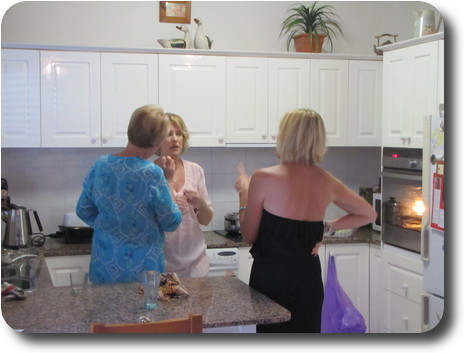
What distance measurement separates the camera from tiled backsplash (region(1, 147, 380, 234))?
2.00m

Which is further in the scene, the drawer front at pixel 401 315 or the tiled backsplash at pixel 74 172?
the drawer front at pixel 401 315

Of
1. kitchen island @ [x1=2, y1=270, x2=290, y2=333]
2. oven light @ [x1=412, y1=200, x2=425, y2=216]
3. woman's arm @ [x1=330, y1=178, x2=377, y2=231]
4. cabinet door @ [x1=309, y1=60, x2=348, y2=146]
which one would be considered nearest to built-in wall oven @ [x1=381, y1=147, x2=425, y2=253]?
oven light @ [x1=412, y1=200, x2=425, y2=216]

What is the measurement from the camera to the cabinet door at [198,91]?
7.22 feet

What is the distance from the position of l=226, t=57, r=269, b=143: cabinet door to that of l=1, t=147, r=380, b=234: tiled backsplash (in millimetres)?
158

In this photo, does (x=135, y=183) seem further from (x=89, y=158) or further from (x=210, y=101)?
(x=210, y=101)

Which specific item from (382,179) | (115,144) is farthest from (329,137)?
(115,144)

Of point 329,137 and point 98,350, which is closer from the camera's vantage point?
point 98,350

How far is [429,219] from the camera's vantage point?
2.14 metres

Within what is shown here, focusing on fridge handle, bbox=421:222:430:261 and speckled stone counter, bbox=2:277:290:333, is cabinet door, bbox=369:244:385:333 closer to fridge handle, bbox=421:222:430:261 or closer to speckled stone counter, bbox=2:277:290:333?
fridge handle, bbox=421:222:430:261

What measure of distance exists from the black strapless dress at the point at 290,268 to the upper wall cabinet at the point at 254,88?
1.81 ft

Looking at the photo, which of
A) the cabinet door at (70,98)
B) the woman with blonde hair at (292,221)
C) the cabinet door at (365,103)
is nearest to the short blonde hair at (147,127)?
the cabinet door at (70,98)

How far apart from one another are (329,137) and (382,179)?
0.50 metres

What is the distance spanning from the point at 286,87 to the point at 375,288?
820 mm

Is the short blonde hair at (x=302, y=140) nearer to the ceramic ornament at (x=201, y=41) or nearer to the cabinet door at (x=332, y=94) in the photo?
the cabinet door at (x=332, y=94)
